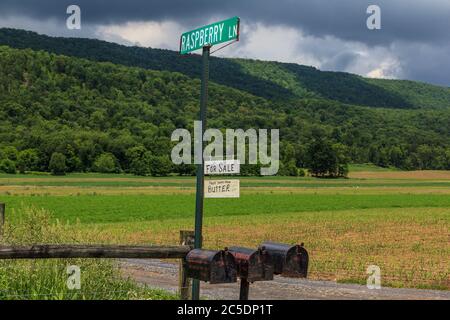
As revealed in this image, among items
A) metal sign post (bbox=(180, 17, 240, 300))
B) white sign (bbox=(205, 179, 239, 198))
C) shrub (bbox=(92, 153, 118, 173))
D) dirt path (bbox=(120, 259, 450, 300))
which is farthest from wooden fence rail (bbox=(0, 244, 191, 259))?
shrub (bbox=(92, 153, 118, 173))

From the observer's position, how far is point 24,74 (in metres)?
171

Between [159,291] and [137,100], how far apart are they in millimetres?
160815

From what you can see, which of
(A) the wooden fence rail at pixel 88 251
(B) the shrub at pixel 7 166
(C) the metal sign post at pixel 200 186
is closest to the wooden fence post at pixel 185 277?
(C) the metal sign post at pixel 200 186

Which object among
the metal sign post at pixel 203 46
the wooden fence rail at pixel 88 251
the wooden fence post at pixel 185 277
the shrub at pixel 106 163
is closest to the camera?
the wooden fence rail at pixel 88 251

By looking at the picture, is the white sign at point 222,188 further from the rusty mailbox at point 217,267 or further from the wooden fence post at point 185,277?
the rusty mailbox at point 217,267

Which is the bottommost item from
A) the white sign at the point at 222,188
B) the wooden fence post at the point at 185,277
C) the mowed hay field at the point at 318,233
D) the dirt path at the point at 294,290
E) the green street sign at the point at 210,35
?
the mowed hay field at the point at 318,233

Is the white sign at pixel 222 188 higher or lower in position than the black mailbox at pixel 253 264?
higher

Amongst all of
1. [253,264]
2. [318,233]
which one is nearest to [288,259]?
[253,264]

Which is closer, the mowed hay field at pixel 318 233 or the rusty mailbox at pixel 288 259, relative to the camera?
the rusty mailbox at pixel 288 259

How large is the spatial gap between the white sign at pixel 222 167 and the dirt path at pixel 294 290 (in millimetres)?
4109

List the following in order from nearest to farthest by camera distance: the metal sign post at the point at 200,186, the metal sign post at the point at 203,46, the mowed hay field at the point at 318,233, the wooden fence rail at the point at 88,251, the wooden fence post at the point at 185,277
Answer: the wooden fence rail at the point at 88,251, the metal sign post at the point at 203,46, the metal sign post at the point at 200,186, the wooden fence post at the point at 185,277, the mowed hay field at the point at 318,233

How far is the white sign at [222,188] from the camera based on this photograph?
7690 mm

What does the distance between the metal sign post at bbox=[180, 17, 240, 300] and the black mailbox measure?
1449 mm
